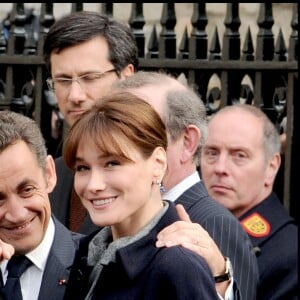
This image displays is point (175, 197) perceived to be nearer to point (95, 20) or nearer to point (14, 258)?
point (14, 258)

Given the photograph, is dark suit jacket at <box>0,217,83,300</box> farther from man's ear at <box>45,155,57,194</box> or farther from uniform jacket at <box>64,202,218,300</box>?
uniform jacket at <box>64,202,218,300</box>

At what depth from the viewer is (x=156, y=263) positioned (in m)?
3.71

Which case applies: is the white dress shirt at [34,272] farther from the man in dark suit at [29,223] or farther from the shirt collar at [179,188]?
the shirt collar at [179,188]

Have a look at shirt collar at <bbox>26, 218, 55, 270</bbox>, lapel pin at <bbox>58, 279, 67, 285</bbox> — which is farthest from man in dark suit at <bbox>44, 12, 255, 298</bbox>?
lapel pin at <bbox>58, 279, 67, 285</bbox>

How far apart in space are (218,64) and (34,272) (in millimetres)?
3072

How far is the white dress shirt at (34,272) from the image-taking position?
14.2 ft

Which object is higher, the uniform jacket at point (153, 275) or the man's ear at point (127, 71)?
the man's ear at point (127, 71)

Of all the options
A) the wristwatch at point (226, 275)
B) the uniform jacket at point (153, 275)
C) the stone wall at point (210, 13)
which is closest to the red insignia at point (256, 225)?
the wristwatch at point (226, 275)

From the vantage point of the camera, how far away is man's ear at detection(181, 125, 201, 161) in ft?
15.6

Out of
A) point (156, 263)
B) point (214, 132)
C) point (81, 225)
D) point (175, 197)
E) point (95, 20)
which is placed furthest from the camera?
point (214, 132)

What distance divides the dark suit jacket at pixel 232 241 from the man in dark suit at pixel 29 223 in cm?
45

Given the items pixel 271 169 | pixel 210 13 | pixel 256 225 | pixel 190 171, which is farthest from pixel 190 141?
pixel 210 13

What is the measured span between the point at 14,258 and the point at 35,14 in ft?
15.0

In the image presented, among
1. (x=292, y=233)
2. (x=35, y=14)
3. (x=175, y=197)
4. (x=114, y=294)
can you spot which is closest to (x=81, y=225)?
(x=175, y=197)
